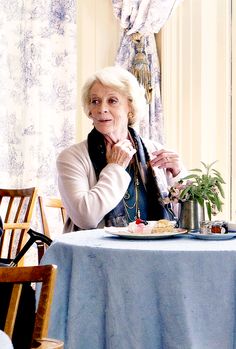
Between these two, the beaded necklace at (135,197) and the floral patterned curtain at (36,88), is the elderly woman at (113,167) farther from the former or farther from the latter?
the floral patterned curtain at (36,88)

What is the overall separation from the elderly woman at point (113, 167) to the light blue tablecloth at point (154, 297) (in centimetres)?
69

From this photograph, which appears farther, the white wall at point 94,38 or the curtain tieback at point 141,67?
the white wall at point 94,38

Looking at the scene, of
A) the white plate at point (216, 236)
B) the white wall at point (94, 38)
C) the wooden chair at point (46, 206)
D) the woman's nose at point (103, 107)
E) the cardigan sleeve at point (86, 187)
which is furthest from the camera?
the white wall at point (94, 38)

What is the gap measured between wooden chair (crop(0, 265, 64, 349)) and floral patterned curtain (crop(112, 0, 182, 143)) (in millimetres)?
2837

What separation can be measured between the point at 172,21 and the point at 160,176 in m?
1.57

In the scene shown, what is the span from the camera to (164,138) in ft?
13.4

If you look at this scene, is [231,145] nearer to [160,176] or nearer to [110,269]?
[160,176]

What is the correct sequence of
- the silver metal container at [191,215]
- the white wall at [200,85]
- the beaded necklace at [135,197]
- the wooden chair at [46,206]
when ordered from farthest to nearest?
the white wall at [200,85] < the wooden chair at [46,206] < the beaded necklace at [135,197] < the silver metal container at [191,215]

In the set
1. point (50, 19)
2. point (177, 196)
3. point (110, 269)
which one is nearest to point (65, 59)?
point (50, 19)

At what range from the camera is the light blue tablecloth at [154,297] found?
1.77m

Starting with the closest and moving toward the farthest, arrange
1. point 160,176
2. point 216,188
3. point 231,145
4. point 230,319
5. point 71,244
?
point 230,319
point 71,244
point 216,188
point 160,176
point 231,145

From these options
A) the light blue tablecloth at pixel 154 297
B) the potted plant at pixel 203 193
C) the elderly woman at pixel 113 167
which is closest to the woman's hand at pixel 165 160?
the elderly woman at pixel 113 167

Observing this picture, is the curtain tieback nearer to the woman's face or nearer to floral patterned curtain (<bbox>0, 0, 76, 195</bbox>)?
floral patterned curtain (<bbox>0, 0, 76, 195</bbox>)

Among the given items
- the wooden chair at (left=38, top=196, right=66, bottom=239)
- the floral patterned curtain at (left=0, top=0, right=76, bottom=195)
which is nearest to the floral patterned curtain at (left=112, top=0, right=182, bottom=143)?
the floral patterned curtain at (left=0, top=0, right=76, bottom=195)
